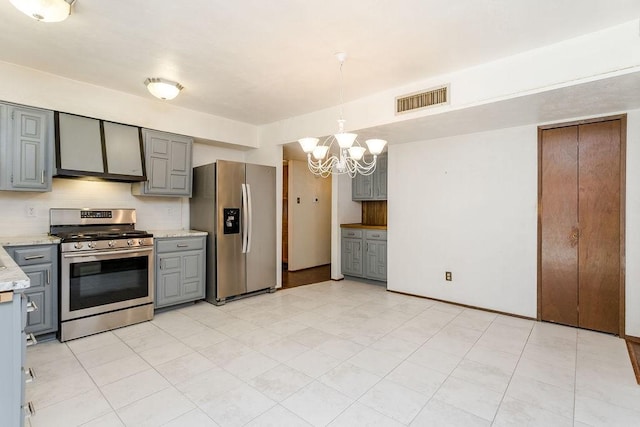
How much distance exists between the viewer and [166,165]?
3.84 meters

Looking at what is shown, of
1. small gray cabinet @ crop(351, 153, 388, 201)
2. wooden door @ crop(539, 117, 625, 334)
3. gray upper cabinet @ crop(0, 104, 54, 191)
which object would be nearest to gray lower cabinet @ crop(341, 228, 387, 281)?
small gray cabinet @ crop(351, 153, 388, 201)

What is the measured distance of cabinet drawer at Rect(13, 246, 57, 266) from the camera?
8.69 ft

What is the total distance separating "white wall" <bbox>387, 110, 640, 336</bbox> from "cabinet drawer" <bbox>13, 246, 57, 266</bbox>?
149 inches

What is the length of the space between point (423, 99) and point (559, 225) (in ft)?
6.27

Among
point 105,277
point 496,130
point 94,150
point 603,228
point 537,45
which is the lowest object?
point 105,277

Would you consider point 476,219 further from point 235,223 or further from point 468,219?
point 235,223

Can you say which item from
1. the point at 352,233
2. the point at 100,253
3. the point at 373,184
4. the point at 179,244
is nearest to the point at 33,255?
the point at 100,253

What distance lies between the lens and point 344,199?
18.0ft

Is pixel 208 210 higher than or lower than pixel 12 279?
higher

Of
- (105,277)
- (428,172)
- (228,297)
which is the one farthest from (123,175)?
(428,172)

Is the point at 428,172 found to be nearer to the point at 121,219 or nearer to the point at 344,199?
the point at 344,199

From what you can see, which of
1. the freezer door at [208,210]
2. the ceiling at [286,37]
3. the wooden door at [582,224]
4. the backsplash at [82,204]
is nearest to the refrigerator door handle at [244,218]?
the freezer door at [208,210]

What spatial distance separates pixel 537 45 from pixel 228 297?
3.99 meters

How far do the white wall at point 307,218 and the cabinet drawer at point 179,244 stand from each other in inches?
91.0
